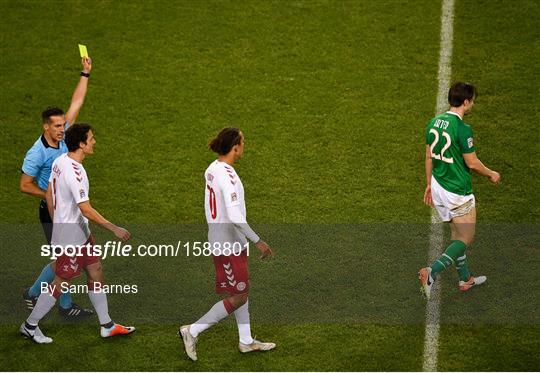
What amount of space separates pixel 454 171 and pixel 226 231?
215 centimetres

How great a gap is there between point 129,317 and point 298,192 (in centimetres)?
260

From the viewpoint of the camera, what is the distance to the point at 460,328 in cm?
909

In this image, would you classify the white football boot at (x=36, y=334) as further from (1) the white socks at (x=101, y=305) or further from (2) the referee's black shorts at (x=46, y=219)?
(2) the referee's black shorts at (x=46, y=219)

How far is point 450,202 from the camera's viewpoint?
9.12 metres

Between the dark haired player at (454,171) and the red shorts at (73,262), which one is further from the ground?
the dark haired player at (454,171)

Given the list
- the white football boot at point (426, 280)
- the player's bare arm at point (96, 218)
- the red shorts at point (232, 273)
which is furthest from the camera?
the white football boot at point (426, 280)

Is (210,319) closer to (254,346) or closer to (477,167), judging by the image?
(254,346)

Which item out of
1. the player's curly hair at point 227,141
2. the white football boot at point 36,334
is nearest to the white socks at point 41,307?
the white football boot at point 36,334

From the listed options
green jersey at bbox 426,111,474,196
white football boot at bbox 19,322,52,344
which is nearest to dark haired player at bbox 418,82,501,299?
green jersey at bbox 426,111,474,196

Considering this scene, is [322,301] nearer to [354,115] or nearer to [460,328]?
[460,328]

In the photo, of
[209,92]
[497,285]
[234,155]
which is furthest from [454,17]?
[234,155]

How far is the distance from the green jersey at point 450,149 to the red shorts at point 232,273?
6.38 ft

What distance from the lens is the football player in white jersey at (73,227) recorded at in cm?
849

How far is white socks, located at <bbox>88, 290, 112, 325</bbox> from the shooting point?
8.94 metres
